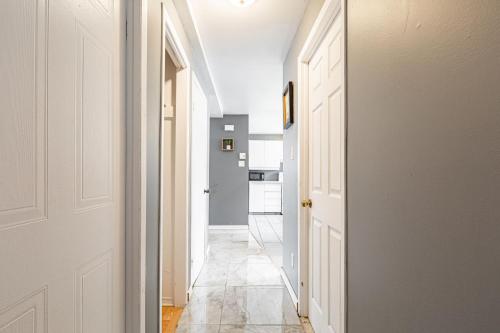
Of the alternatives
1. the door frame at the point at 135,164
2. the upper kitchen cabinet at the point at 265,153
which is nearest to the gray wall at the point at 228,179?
the upper kitchen cabinet at the point at 265,153

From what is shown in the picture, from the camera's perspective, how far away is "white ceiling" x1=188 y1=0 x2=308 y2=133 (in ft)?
7.50

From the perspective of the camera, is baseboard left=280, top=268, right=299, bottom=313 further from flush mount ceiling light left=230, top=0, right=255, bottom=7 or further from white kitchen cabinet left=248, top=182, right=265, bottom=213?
white kitchen cabinet left=248, top=182, right=265, bottom=213

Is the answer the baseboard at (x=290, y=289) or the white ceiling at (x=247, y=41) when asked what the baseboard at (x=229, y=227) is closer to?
the white ceiling at (x=247, y=41)

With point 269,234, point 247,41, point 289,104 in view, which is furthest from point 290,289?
point 269,234

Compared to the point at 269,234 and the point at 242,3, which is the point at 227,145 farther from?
the point at 242,3

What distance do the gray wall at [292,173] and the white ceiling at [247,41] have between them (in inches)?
4.4

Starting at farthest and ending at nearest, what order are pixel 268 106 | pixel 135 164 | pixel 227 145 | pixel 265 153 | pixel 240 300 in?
pixel 265 153, pixel 227 145, pixel 268 106, pixel 240 300, pixel 135 164

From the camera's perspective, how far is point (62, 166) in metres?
0.87

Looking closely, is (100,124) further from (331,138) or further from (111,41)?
(331,138)

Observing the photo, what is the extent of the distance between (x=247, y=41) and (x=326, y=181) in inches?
63.2

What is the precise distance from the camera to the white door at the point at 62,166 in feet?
2.26

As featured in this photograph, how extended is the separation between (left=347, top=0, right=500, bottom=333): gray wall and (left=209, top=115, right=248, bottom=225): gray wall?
4.99 metres

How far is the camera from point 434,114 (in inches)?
29.4

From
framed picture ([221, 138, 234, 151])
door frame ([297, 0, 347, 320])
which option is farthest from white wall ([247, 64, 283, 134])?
door frame ([297, 0, 347, 320])
